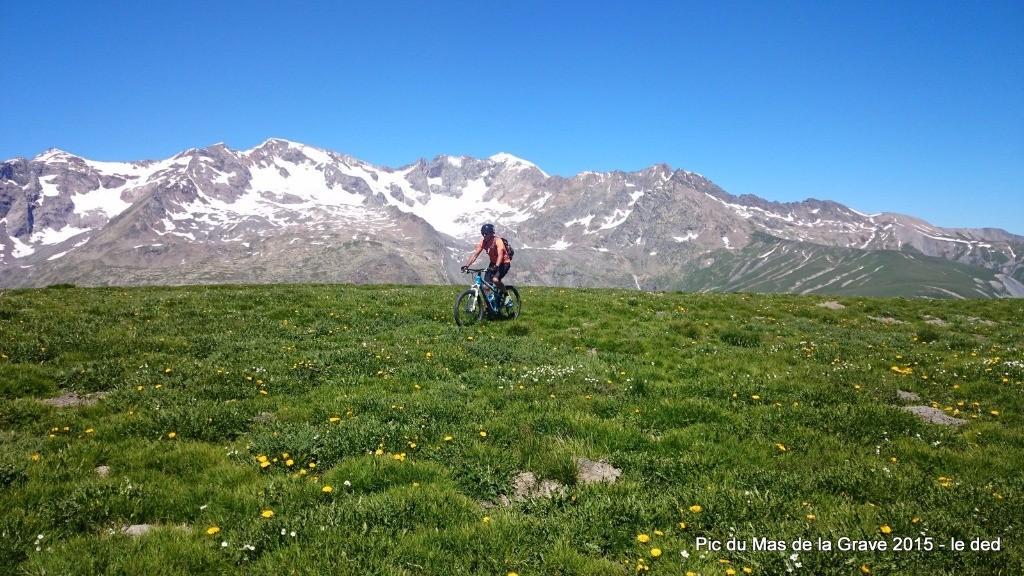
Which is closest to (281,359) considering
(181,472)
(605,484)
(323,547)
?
(181,472)

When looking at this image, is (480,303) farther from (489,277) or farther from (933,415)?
(933,415)

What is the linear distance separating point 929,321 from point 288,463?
30.8m

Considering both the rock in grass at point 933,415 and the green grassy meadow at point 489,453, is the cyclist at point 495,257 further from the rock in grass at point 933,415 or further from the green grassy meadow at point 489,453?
the rock in grass at point 933,415

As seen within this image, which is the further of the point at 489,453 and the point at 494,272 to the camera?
the point at 494,272

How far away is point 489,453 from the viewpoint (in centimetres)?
845

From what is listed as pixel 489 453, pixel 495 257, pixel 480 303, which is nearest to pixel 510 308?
pixel 480 303

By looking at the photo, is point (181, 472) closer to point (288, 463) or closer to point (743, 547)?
point (288, 463)

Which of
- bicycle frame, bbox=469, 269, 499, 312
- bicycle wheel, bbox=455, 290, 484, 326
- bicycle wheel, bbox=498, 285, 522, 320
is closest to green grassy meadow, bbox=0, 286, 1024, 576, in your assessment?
bicycle wheel, bbox=455, 290, 484, 326

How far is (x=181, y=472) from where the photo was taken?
7.71 metres

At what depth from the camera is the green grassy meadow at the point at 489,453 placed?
5.72m

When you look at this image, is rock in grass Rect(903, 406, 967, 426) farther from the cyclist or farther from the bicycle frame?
the bicycle frame

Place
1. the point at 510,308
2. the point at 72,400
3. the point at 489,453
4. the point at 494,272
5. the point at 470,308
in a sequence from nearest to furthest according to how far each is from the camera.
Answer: the point at 489,453
the point at 72,400
the point at 470,308
the point at 494,272
the point at 510,308

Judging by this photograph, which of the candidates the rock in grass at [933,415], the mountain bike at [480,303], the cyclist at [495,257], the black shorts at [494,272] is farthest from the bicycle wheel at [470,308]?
the rock in grass at [933,415]

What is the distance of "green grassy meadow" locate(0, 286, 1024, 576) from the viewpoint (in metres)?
5.72
